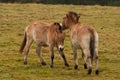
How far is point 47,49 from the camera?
63.0 ft

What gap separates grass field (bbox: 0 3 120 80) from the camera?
1323cm

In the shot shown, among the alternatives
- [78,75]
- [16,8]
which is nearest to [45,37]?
[78,75]

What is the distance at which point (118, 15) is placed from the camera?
36.2m

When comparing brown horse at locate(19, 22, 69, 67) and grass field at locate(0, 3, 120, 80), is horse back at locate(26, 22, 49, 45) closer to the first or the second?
brown horse at locate(19, 22, 69, 67)

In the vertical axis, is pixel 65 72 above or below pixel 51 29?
below

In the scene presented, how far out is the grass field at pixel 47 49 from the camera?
1323cm

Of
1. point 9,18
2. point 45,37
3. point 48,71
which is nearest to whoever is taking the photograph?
point 48,71

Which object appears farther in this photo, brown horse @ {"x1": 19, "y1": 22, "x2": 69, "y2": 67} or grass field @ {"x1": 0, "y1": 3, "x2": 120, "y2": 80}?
brown horse @ {"x1": 19, "y1": 22, "x2": 69, "y2": 67}

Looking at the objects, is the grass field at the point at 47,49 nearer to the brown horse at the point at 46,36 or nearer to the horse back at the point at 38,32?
the brown horse at the point at 46,36

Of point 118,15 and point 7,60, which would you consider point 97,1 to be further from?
point 7,60

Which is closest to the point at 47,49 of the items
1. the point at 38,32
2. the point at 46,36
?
the point at 38,32

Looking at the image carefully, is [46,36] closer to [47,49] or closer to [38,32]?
[38,32]

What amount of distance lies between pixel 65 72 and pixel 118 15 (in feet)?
76.7

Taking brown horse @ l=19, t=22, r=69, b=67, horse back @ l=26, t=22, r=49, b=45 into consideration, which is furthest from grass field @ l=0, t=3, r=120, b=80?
horse back @ l=26, t=22, r=49, b=45
